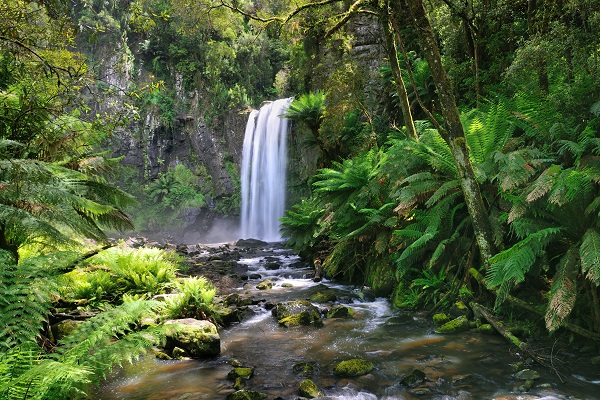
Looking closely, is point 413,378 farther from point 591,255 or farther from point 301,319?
point 301,319

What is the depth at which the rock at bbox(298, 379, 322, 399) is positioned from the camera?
A: 12.0ft

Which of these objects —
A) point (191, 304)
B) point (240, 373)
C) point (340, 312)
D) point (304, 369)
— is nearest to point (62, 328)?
point (191, 304)

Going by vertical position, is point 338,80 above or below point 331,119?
above

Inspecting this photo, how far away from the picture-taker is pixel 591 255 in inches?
132

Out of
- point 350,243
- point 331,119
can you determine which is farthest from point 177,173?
point 350,243

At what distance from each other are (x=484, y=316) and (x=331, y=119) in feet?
19.7

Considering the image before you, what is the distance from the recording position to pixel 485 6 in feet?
24.1

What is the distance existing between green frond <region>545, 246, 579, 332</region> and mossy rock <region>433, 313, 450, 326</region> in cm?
186

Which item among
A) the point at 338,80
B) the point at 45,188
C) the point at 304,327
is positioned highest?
the point at 338,80

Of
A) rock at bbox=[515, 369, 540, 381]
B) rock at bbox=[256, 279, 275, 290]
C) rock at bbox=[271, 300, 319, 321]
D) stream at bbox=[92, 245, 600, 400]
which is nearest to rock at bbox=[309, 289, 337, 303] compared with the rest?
rock at bbox=[271, 300, 319, 321]

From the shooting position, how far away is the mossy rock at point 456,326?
5.02 m

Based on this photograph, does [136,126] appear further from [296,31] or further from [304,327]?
[304,327]

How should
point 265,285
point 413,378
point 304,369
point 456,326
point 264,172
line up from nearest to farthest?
point 413,378
point 304,369
point 456,326
point 265,285
point 264,172

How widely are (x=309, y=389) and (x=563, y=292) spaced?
8.05 ft
